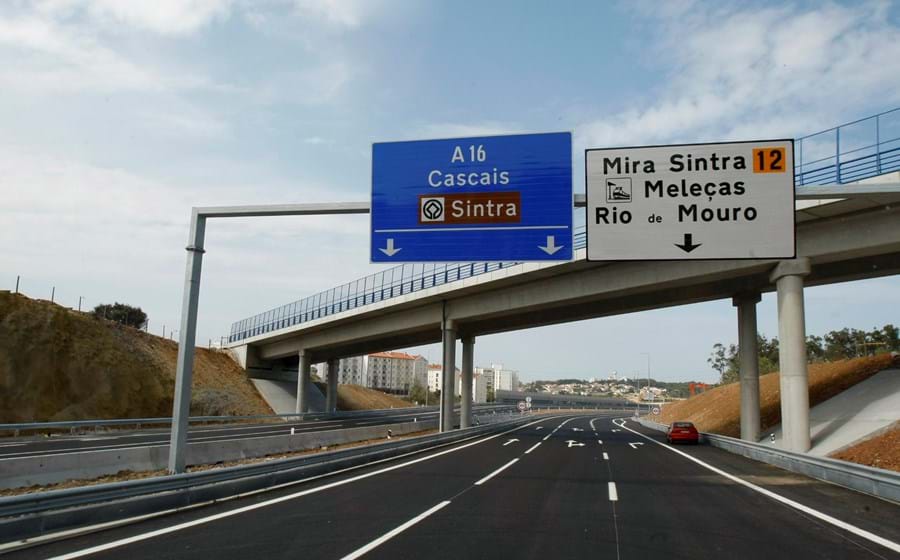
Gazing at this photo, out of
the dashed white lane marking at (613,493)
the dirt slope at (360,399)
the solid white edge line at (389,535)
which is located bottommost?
the dirt slope at (360,399)

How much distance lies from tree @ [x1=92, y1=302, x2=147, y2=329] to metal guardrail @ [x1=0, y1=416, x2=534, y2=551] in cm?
7508

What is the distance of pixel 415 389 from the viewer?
477 ft

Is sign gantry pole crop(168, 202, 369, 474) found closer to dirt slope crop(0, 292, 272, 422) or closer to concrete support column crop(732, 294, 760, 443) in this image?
concrete support column crop(732, 294, 760, 443)

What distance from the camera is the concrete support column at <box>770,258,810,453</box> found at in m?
22.5

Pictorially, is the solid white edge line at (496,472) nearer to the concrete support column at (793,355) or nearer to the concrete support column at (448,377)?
the concrete support column at (793,355)

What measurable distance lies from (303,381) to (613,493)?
166ft

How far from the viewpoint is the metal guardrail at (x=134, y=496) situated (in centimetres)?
827

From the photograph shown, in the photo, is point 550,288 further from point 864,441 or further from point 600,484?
point 600,484

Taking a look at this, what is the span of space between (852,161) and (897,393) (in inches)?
405

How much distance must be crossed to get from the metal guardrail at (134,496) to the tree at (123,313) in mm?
75082

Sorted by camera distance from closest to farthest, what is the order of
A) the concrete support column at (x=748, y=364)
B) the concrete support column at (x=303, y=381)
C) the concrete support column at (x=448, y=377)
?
the concrete support column at (x=748, y=364) → the concrete support column at (x=448, y=377) → the concrete support column at (x=303, y=381)

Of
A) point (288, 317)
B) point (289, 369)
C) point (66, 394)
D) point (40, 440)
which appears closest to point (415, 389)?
point (289, 369)

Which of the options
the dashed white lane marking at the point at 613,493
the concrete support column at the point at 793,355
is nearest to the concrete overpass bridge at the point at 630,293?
the concrete support column at the point at 793,355

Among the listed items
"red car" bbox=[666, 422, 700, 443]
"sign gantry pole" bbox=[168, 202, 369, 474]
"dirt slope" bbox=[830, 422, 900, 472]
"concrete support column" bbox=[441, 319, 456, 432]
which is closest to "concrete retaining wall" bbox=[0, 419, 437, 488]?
"sign gantry pole" bbox=[168, 202, 369, 474]
